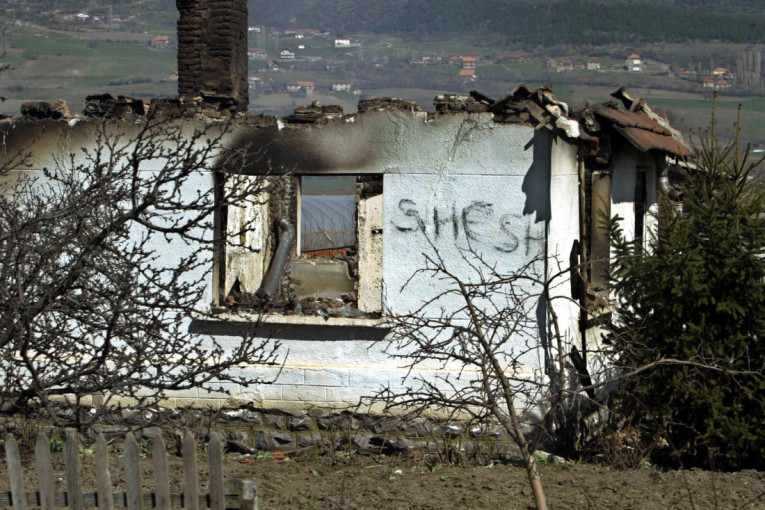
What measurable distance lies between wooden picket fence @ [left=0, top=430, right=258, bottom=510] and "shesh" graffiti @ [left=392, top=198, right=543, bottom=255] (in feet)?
14.9

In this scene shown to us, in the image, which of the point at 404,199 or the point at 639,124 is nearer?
the point at 404,199

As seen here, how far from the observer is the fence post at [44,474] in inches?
182

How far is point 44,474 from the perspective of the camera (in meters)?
4.64

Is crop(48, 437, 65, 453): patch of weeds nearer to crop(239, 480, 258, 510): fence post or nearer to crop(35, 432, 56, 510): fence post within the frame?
crop(35, 432, 56, 510): fence post

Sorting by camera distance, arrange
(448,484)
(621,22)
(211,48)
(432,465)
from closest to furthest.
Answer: (448,484), (432,465), (211,48), (621,22)

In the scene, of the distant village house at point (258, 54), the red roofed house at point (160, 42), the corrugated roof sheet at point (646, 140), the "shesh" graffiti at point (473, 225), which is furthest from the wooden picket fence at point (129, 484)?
the distant village house at point (258, 54)

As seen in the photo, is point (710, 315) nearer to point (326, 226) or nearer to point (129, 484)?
point (129, 484)

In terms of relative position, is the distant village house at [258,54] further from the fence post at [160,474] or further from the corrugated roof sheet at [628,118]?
the fence post at [160,474]

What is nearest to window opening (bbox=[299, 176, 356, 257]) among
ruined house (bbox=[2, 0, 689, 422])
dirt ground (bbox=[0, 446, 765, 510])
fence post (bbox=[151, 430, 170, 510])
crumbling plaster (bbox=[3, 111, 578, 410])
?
ruined house (bbox=[2, 0, 689, 422])

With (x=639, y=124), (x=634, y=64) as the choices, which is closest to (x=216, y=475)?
(x=639, y=124)

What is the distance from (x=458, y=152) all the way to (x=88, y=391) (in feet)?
15.5

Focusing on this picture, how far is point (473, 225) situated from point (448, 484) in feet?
8.03

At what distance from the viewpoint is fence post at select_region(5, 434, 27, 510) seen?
15.3ft

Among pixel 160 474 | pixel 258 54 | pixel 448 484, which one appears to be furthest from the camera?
pixel 258 54
